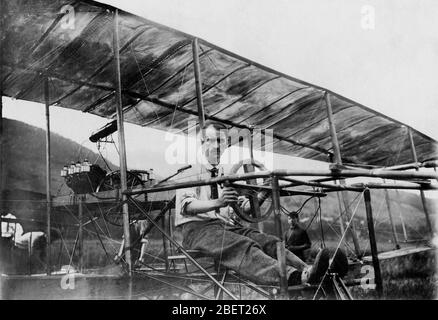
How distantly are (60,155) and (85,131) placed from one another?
25960 millimetres

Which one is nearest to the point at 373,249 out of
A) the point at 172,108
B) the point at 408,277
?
the point at 172,108

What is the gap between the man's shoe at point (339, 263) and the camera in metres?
2.68

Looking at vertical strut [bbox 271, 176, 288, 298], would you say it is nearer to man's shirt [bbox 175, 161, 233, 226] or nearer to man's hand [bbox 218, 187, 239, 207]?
man's hand [bbox 218, 187, 239, 207]

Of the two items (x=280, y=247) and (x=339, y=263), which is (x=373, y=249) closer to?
→ (x=339, y=263)

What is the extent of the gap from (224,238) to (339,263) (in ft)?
3.06

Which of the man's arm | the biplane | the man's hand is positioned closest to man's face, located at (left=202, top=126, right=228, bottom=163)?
the biplane

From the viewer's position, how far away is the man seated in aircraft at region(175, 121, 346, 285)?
2.65m

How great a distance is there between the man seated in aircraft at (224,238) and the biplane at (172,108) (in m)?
0.13

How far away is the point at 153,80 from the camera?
644 centimetres

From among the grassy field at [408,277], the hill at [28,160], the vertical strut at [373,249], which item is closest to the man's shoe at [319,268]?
the vertical strut at [373,249]

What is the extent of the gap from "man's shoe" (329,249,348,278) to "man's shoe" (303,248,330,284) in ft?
0.72

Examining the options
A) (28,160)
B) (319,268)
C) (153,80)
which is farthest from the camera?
(28,160)
